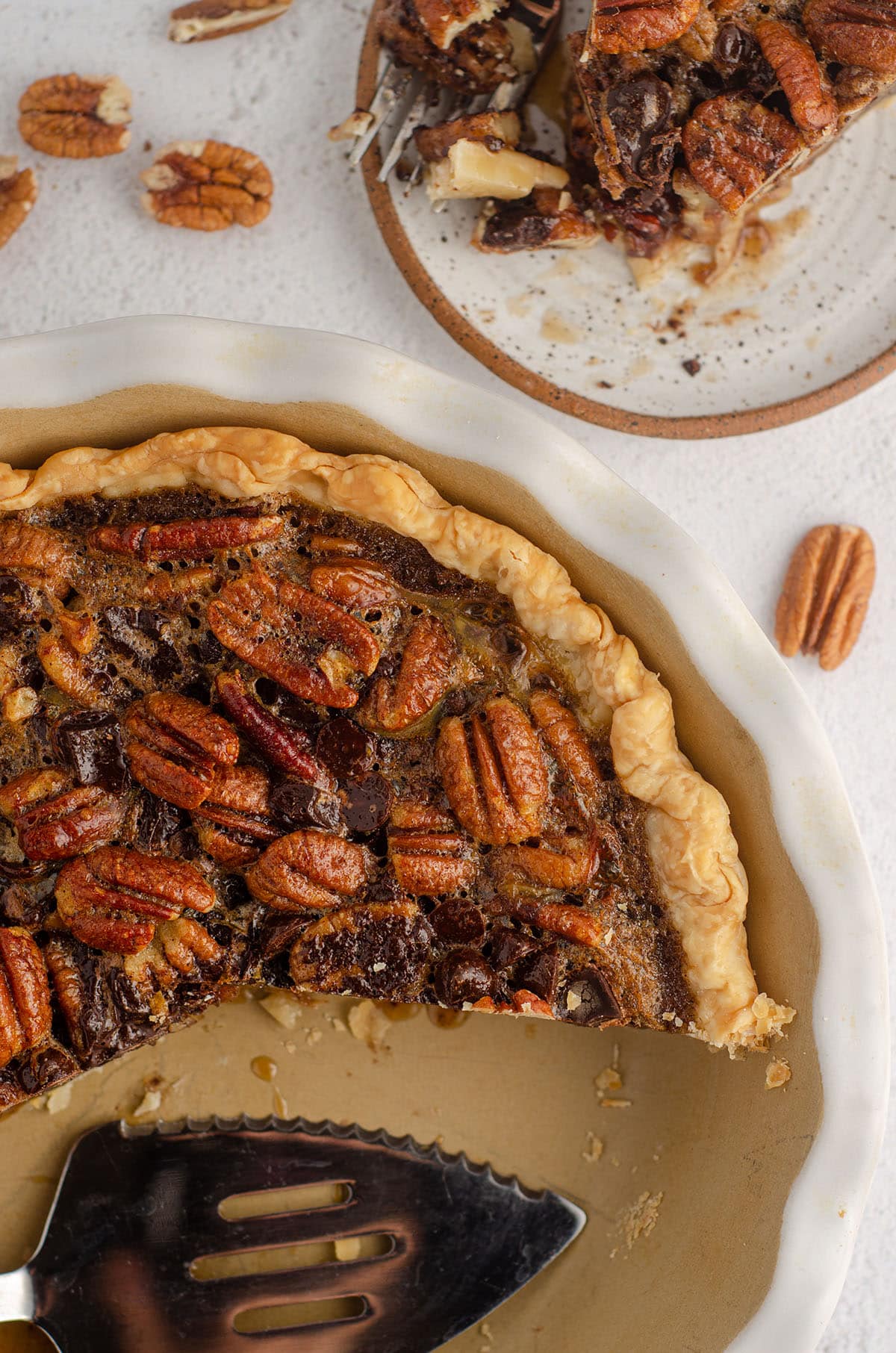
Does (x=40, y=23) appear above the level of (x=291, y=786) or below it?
above

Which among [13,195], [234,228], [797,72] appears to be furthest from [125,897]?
[797,72]

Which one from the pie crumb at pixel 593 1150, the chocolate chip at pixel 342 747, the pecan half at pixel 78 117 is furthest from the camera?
the pecan half at pixel 78 117

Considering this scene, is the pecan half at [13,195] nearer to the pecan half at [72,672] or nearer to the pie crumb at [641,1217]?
the pecan half at [72,672]

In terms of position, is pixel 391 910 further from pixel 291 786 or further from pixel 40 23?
pixel 40 23

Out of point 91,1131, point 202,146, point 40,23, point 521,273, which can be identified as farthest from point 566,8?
point 91,1131

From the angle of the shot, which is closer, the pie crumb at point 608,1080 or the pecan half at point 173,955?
the pecan half at point 173,955

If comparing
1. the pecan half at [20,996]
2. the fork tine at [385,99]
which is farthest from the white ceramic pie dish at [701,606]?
the pecan half at [20,996]
